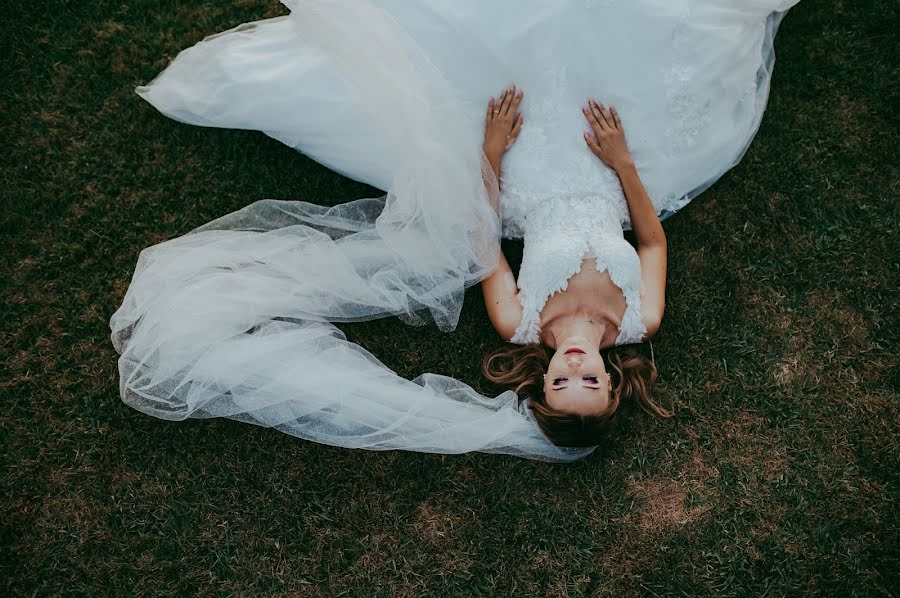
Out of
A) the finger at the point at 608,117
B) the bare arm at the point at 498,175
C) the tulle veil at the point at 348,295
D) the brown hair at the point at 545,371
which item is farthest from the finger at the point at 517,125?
the brown hair at the point at 545,371

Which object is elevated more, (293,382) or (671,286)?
(293,382)

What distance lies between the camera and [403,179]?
3.78m

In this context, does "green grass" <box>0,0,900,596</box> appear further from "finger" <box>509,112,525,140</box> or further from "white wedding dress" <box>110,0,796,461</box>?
"finger" <box>509,112,525,140</box>

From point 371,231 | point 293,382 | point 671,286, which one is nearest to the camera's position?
point 293,382

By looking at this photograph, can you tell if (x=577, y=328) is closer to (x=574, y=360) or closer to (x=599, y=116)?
(x=574, y=360)

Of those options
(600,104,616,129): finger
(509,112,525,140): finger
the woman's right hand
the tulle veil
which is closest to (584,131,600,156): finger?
the woman's right hand

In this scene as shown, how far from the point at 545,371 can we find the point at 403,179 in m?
1.44

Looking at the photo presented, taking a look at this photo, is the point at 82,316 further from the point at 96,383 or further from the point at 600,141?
the point at 600,141

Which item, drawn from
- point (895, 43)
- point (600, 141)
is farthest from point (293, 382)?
point (895, 43)

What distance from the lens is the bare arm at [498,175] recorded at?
378 centimetres

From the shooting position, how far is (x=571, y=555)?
4031 mm

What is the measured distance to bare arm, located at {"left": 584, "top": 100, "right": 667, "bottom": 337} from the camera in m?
3.79

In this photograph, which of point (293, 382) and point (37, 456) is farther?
point (37, 456)

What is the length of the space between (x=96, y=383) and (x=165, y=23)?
2481mm
